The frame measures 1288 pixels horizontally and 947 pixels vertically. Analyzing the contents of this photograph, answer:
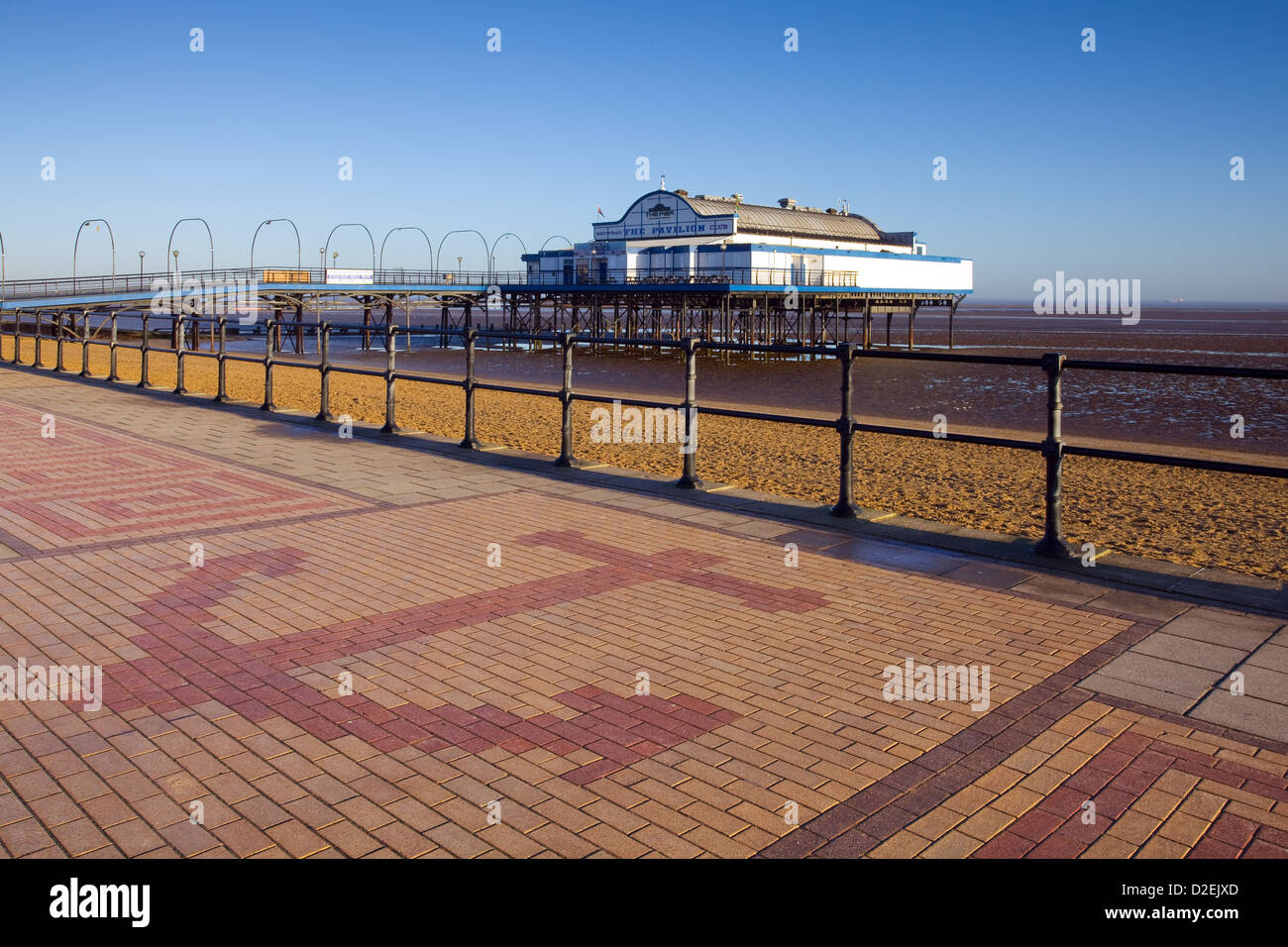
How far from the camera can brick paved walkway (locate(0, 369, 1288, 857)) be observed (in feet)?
11.1

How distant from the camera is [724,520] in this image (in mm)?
7922

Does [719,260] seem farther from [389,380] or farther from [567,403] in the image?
[567,403]

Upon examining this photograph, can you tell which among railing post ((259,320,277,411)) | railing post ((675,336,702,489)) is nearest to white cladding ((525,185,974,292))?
railing post ((259,320,277,411))

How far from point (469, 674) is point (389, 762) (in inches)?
36.1

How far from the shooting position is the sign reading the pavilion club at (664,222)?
219 ft

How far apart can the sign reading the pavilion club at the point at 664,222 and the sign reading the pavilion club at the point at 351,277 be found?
16678mm

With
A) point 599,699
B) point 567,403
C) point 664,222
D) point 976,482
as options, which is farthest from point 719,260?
point 599,699

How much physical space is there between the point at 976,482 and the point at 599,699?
34.0 feet

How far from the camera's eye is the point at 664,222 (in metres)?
69.4

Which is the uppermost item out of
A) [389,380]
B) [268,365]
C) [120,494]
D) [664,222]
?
[664,222]

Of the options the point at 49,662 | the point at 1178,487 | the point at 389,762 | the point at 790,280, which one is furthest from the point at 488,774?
the point at 790,280

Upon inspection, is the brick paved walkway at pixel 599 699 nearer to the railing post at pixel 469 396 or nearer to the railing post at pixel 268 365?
the railing post at pixel 469 396

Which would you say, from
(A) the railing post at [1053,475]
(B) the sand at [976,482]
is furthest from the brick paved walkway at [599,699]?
(B) the sand at [976,482]
